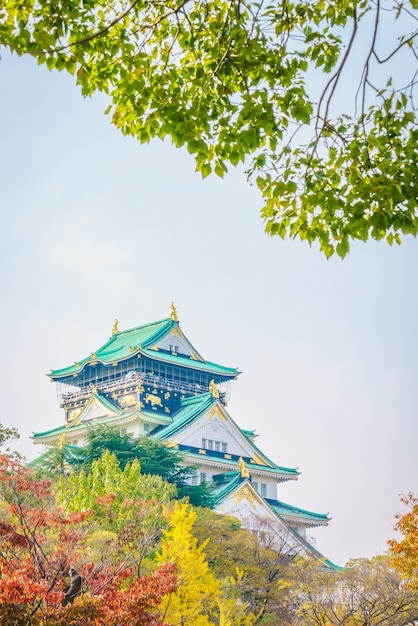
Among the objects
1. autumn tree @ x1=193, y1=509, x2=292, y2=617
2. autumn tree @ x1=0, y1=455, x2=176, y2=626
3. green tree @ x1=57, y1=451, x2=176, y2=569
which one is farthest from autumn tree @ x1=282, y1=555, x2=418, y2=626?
autumn tree @ x1=0, y1=455, x2=176, y2=626

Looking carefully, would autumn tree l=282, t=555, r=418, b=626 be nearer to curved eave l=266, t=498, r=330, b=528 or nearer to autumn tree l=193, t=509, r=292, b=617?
autumn tree l=193, t=509, r=292, b=617

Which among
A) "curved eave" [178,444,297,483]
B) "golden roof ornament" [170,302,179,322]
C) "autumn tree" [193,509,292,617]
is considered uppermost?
"golden roof ornament" [170,302,179,322]

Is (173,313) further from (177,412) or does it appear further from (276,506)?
(276,506)

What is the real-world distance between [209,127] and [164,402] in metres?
38.5

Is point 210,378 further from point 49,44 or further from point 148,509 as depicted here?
point 49,44

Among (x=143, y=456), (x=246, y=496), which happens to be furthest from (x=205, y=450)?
(x=143, y=456)

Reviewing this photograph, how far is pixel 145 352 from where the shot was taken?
46125mm

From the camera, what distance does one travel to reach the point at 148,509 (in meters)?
21.9

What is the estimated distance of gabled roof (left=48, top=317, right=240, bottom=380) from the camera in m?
47.3

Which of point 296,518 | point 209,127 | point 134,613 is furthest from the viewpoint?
point 296,518

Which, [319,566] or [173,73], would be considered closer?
[173,73]

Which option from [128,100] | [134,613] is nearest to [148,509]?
[134,613]

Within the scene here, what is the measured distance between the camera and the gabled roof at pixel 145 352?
4728 cm

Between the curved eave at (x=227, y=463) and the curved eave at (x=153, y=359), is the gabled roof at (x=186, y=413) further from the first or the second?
the curved eave at (x=153, y=359)
